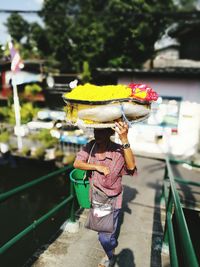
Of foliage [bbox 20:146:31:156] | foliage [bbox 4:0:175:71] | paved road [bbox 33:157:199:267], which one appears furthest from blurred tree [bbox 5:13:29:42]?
paved road [bbox 33:157:199:267]

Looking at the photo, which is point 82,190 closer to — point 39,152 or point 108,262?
point 108,262

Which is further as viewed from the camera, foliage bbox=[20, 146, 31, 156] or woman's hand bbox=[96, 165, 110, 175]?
foliage bbox=[20, 146, 31, 156]

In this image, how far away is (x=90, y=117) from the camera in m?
2.30

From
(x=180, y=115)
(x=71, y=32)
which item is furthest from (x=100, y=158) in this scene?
(x=71, y=32)

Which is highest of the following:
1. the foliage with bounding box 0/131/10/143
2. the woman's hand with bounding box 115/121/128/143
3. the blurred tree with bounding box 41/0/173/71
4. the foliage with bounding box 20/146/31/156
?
the blurred tree with bounding box 41/0/173/71

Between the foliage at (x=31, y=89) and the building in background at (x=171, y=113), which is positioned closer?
the building in background at (x=171, y=113)

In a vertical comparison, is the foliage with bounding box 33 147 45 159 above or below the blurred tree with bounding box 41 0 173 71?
below

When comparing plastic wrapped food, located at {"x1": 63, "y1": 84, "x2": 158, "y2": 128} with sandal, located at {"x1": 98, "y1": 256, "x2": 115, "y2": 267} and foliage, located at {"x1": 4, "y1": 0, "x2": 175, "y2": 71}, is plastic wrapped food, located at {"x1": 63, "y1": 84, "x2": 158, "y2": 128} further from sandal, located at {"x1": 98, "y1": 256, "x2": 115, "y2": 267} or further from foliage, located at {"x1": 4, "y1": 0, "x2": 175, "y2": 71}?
foliage, located at {"x1": 4, "y1": 0, "x2": 175, "y2": 71}

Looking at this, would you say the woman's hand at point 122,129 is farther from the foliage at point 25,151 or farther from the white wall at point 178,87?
the foliage at point 25,151

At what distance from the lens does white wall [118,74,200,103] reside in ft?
34.0

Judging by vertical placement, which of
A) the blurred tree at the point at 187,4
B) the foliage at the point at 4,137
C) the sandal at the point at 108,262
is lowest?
the foliage at the point at 4,137

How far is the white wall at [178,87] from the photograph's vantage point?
408 inches

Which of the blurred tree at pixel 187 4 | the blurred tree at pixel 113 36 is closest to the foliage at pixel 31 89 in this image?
the blurred tree at pixel 113 36

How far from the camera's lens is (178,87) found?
10.6 m
